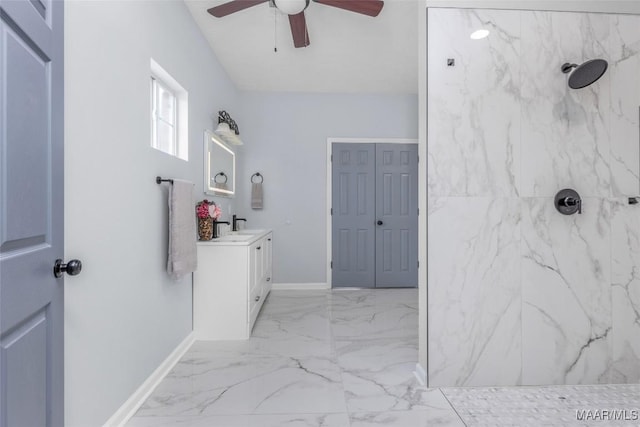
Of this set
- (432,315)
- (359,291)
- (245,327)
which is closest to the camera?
(432,315)

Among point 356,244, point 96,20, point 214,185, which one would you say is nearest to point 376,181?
point 356,244

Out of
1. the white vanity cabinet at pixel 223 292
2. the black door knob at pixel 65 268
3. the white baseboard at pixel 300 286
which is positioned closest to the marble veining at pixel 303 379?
the white vanity cabinet at pixel 223 292

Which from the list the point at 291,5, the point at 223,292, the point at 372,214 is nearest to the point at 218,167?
the point at 223,292

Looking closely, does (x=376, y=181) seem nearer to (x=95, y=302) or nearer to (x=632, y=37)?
(x=632, y=37)

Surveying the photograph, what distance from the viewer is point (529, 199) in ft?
6.43

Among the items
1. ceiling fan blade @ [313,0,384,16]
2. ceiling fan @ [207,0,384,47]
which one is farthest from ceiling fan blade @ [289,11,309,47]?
ceiling fan blade @ [313,0,384,16]

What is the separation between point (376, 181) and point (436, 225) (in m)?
2.62

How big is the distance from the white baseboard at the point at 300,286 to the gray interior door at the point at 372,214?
17 centimetres

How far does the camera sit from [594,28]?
1993 millimetres

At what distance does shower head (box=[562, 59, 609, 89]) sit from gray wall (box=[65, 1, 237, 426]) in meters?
2.36

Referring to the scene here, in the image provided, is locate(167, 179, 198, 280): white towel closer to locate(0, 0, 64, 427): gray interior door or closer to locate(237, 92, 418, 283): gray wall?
locate(0, 0, 64, 427): gray interior door

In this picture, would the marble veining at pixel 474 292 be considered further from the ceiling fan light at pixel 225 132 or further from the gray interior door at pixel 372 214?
the gray interior door at pixel 372 214

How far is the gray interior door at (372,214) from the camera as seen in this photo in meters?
4.50

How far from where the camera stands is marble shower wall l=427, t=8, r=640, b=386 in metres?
1.94
